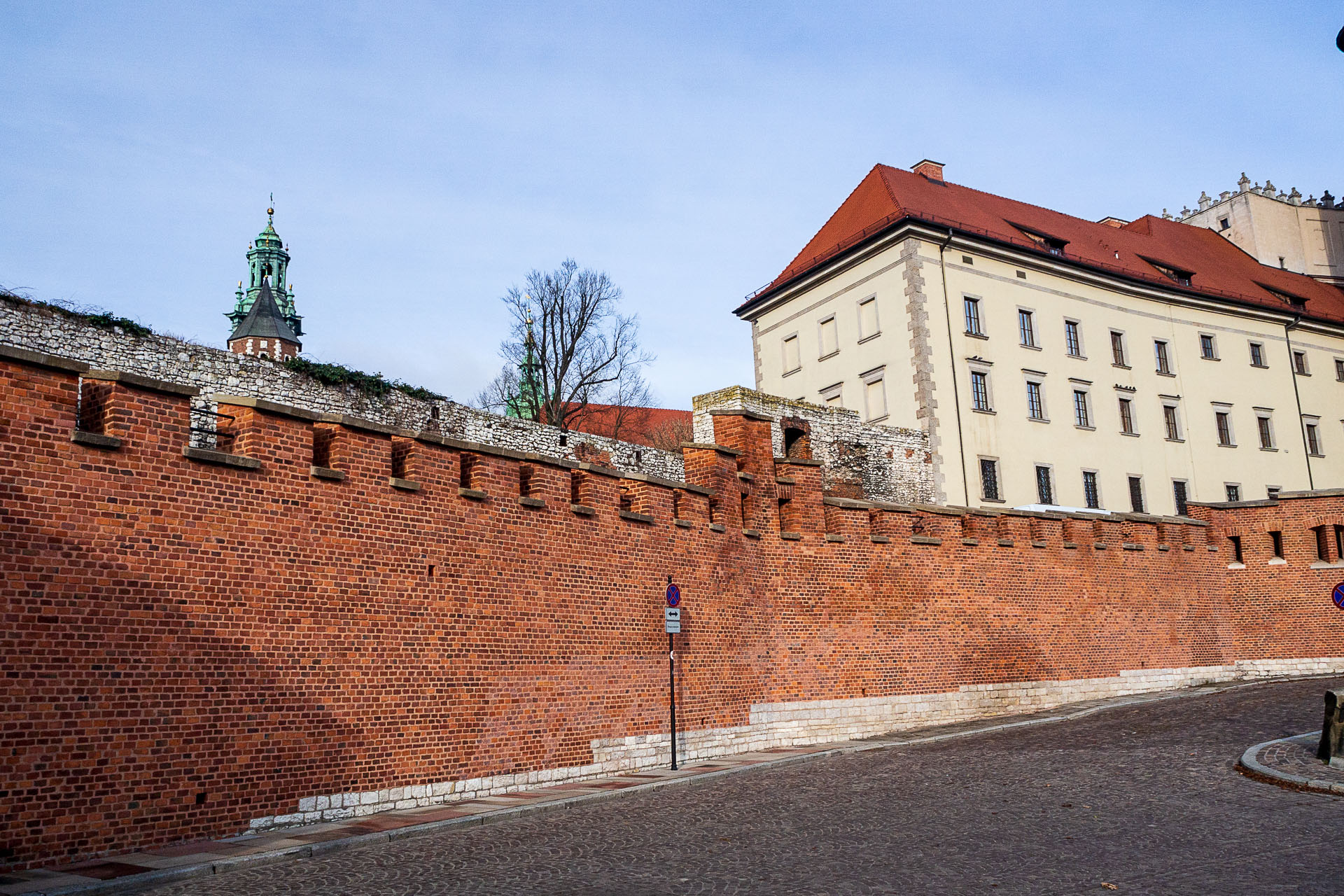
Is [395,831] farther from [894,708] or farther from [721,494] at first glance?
[894,708]

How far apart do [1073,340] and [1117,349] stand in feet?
7.82

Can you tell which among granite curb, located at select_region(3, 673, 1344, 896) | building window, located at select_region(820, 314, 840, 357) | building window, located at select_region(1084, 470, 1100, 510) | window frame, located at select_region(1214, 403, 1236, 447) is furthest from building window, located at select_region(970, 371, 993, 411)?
granite curb, located at select_region(3, 673, 1344, 896)

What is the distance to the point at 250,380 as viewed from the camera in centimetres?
1764

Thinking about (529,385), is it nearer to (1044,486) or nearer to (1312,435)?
(1044,486)

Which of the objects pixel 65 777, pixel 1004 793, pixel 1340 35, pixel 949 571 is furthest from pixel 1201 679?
pixel 65 777

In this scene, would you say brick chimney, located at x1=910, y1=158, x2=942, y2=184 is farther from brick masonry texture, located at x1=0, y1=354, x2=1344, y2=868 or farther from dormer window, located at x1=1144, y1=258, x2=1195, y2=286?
brick masonry texture, located at x1=0, y1=354, x2=1344, y2=868

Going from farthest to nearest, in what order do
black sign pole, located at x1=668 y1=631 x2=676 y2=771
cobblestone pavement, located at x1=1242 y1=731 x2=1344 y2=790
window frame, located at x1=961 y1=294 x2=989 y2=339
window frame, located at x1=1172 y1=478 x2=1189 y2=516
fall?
window frame, located at x1=1172 y1=478 x2=1189 y2=516, window frame, located at x1=961 y1=294 x2=989 y2=339, black sign pole, located at x1=668 y1=631 x2=676 y2=771, cobblestone pavement, located at x1=1242 y1=731 x2=1344 y2=790

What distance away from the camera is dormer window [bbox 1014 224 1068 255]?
123 feet

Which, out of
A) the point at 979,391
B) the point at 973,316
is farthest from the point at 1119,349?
the point at 979,391

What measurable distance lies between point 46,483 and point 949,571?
15.3 m

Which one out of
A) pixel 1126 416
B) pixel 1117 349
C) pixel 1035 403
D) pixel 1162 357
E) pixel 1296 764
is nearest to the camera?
pixel 1296 764

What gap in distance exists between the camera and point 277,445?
10734 millimetres

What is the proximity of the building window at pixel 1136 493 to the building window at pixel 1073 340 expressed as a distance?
187 inches

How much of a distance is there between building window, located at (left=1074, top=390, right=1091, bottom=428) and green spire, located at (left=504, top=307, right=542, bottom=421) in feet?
63.3
